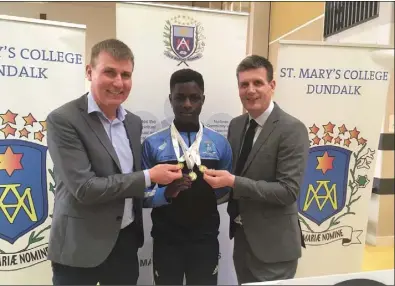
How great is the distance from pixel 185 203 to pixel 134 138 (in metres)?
0.36

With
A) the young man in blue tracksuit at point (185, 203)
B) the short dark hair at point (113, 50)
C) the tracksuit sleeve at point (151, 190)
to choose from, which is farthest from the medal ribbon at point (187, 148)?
the short dark hair at point (113, 50)

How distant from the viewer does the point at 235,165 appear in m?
1.60

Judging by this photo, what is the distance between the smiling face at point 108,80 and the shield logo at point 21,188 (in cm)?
75

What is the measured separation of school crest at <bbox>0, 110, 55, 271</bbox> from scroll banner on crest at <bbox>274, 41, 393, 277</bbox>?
1477 mm

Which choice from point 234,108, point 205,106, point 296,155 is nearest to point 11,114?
point 205,106

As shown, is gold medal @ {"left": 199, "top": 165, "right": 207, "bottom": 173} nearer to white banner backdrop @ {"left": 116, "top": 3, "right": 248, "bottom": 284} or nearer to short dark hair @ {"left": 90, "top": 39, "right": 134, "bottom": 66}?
short dark hair @ {"left": 90, "top": 39, "right": 134, "bottom": 66}

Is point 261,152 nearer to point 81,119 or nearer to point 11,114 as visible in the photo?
point 81,119

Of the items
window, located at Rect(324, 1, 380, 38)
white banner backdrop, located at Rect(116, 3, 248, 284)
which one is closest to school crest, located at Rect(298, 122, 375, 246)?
white banner backdrop, located at Rect(116, 3, 248, 284)

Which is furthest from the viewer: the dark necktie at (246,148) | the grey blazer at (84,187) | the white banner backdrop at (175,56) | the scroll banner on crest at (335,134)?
the scroll banner on crest at (335,134)

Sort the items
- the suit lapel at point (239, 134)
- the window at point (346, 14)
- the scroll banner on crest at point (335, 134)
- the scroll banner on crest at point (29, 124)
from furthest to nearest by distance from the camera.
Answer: the window at point (346, 14) < the scroll banner on crest at point (335, 134) < the scroll banner on crest at point (29, 124) < the suit lapel at point (239, 134)

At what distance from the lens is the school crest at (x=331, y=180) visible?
7.43 ft

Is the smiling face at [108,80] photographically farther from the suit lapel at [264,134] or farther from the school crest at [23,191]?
the school crest at [23,191]

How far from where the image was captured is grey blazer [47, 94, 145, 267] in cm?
126

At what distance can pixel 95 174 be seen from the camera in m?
1.32
